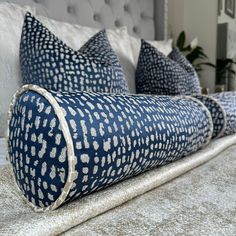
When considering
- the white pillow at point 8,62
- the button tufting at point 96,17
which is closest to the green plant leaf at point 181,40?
the button tufting at point 96,17

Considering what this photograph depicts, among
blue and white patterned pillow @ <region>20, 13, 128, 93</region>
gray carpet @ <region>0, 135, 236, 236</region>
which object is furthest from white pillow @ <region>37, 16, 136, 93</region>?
gray carpet @ <region>0, 135, 236, 236</region>

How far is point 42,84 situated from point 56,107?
420 millimetres

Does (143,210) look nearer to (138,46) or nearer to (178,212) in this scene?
(178,212)

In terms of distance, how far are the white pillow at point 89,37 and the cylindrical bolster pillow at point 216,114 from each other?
490 mm

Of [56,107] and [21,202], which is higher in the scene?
[56,107]

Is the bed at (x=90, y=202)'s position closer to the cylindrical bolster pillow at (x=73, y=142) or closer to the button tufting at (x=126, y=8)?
the cylindrical bolster pillow at (x=73, y=142)

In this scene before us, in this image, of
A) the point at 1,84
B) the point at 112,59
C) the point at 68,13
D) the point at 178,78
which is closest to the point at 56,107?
the point at 1,84

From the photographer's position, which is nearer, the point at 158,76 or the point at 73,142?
the point at 73,142

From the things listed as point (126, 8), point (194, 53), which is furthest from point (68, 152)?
point (194, 53)

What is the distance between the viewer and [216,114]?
0.84 meters

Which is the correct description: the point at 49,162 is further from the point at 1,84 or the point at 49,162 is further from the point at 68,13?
the point at 68,13

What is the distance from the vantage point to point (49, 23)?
1.11m

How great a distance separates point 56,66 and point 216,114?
434mm

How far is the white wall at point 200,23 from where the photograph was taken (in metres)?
2.38
